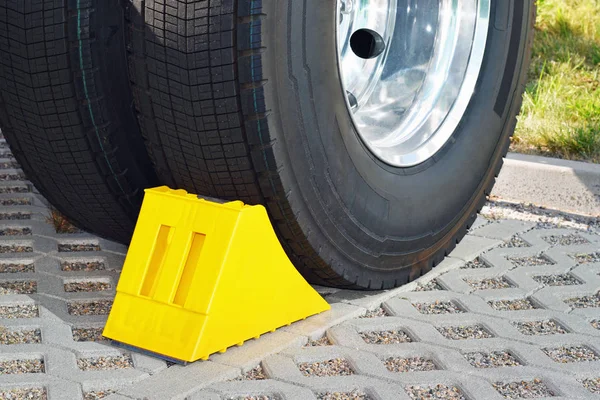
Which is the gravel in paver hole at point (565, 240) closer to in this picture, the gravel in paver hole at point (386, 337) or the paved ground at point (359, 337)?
the paved ground at point (359, 337)

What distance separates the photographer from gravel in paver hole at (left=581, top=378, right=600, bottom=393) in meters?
2.39

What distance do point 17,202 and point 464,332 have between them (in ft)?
6.20

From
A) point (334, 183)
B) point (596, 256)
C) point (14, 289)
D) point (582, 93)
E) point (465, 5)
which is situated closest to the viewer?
point (334, 183)

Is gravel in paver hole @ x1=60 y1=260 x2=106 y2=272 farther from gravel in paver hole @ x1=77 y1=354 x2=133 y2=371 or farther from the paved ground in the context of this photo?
gravel in paver hole @ x1=77 y1=354 x2=133 y2=371

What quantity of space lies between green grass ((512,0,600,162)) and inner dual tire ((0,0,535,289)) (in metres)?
1.50

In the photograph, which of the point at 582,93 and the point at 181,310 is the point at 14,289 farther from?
the point at 582,93

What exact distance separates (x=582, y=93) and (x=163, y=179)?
10.5 feet

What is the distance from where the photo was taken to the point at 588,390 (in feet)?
7.81

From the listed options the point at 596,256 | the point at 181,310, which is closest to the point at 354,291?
the point at 181,310

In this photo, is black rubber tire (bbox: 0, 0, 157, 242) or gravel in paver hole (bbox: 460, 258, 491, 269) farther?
gravel in paver hole (bbox: 460, 258, 491, 269)

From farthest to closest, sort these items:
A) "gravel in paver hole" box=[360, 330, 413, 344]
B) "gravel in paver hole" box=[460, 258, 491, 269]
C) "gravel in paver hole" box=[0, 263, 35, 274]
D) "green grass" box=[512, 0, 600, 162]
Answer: "green grass" box=[512, 0, 600, 162], "gravel in paver hole" box=[460, 258, 491, 269], "gravel in paver hole" box=[0, 263, 35, 274], "gravel in paver hole" box=[360, 330, 413, 344]

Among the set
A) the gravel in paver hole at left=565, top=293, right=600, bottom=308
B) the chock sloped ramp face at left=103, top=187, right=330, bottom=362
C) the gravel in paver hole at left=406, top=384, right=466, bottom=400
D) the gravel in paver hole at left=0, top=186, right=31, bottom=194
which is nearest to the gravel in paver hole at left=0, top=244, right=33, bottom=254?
the gravel in paver hole at left=0, top=186, right=31, bottom=194

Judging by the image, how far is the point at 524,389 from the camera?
2.39 m

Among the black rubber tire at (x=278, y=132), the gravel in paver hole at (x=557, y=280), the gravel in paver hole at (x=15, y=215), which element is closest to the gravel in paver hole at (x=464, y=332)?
the black rubber tire at (x=278, y=132)
